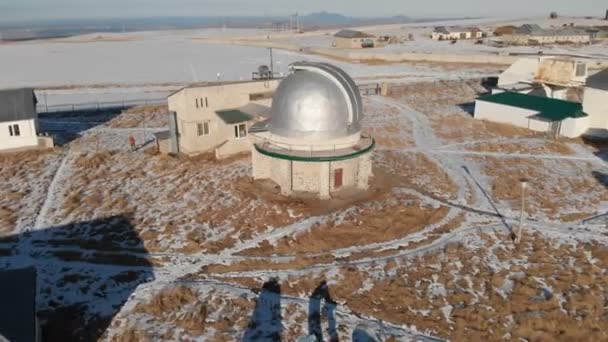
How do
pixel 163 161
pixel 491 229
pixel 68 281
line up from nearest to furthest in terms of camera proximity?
pixel 68 281, pixel 491 229, pixel 163 161

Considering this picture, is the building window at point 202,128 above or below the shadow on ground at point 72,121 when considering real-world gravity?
above

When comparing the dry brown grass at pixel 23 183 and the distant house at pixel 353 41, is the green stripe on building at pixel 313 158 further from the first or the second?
the distant house at pixel 353 41

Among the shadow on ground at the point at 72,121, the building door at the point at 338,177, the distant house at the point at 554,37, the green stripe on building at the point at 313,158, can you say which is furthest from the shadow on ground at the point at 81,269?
the distant house at the point at 554,37

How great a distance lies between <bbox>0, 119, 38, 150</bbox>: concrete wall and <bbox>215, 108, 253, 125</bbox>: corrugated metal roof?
15.0 m

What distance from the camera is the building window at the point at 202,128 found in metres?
34.8

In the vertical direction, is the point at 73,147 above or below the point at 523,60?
below

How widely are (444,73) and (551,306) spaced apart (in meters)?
63.8

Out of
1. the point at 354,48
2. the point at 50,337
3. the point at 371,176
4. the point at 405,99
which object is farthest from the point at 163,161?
the point at 354,48

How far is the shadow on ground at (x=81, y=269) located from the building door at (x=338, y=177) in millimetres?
11071

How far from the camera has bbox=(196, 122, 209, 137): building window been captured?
114 ft

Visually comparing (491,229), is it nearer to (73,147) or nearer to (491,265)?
(491,265)

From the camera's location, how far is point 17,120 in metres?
36.6

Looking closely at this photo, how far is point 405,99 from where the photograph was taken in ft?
188

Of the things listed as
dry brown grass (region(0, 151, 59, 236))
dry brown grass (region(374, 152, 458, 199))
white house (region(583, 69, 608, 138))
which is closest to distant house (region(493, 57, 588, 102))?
white house (region(583, 69, 608, 138))
